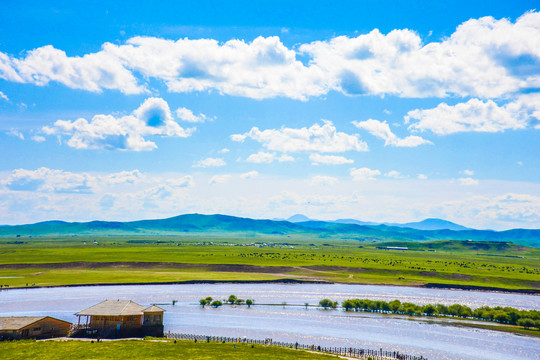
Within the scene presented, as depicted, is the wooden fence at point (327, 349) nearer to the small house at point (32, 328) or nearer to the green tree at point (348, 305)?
the small house at point (32, 328)

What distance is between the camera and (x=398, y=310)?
338 feet

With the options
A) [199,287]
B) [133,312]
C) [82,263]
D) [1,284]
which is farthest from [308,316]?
[82,263]

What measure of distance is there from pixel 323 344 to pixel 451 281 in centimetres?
9536

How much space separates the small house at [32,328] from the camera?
6500 centimetres

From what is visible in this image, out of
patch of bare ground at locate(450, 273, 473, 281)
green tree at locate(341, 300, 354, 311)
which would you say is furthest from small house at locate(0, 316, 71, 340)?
patch of bare ground at locate(450, 273, 473, 281)

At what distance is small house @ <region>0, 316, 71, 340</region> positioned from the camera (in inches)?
2559

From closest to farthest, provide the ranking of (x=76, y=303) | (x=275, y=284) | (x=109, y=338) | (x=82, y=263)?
(x=109, y=338) < (x=76, y=303) < (x=275, y=284) < (x=82, y=263)

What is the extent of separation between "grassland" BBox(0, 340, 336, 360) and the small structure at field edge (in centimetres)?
635

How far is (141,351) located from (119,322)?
15058 millimetres

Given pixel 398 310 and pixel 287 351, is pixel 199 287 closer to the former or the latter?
pixel 398 310

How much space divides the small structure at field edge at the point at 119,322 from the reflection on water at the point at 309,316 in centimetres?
770

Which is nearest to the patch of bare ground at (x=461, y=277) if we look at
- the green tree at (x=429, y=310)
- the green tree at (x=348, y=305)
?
the green tree at (x=429, y=310)

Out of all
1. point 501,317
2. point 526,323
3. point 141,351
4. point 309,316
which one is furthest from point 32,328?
point 526,323

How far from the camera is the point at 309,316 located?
313 ft
